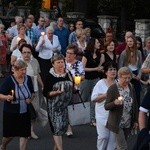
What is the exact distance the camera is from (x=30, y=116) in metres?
9.18

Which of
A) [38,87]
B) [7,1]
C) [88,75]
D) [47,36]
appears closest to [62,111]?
[38,87]

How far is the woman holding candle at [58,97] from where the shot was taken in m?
9.02

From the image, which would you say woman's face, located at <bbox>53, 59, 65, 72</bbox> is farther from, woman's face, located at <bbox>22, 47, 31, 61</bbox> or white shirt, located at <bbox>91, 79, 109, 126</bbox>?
woman's face, located at <bbox>22, 47, 31, 61</bbox>

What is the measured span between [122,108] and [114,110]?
0.41 feet

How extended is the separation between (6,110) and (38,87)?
6.40 ft

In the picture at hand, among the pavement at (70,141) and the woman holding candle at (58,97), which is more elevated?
the woman holding candle at (58,97)

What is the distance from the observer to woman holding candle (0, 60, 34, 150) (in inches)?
347

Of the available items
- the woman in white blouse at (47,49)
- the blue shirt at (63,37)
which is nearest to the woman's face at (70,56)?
the woman in white blouse at (47,49)

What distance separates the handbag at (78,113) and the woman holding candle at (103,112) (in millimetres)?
508

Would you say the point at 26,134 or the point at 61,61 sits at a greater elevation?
the point at 61,61

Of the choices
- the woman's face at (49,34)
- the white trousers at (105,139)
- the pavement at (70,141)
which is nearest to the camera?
the white trousers at (105,139)

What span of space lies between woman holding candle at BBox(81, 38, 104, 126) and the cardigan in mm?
3034

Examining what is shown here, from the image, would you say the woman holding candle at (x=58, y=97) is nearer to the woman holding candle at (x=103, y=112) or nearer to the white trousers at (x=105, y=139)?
the woman holding candle at (x=103, y=112)

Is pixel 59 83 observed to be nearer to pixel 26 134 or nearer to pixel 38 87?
pixel 26 134
